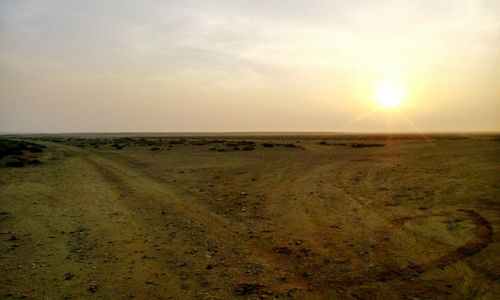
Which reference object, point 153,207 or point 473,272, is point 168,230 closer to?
point 153,207

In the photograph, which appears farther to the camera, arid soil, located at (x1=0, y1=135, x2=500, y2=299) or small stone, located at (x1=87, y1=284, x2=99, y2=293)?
arid soil, located at (x1=0, y1=135, x2=500, y2=299)

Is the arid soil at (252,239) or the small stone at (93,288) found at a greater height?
the arid soil at (252,239)

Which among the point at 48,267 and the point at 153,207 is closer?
the point at 48,267

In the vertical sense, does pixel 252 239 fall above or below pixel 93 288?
above

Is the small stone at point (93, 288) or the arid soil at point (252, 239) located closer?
the small stone at point (93, 288)

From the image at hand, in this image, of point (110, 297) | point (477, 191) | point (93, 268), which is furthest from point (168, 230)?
point (477, 191)

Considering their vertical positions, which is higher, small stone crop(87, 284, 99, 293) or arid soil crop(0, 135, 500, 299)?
arid soil crop(0, 135, 500, 299)

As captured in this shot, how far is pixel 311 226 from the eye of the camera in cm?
1089

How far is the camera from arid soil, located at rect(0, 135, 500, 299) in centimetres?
690

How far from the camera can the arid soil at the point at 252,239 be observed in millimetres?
6902

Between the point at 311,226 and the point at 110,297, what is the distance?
6.05m

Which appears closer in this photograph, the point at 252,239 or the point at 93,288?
the point at 93,288

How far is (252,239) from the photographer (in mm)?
9711

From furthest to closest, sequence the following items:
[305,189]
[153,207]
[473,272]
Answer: [305,189] < [153,207] < [473,272]
